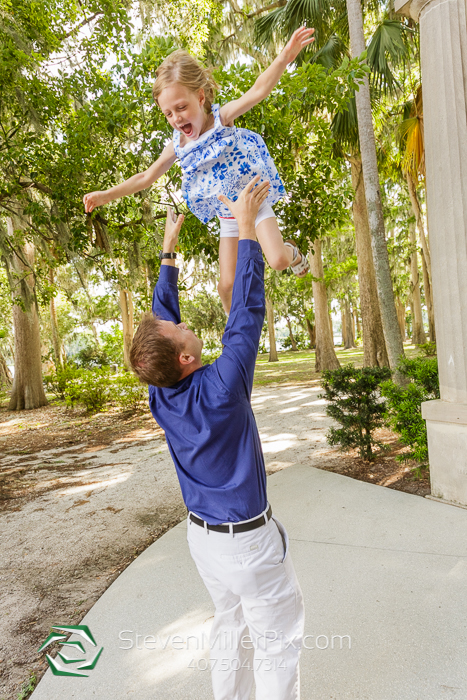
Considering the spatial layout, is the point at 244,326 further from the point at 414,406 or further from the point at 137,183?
the point at 414,406

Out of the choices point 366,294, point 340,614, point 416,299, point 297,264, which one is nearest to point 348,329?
point 416,299

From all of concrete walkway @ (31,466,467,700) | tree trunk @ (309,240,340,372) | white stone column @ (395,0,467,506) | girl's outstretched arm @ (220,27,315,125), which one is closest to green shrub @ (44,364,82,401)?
tree trunk @ (309,240,340,372)

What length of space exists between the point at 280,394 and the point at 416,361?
6.75 meters

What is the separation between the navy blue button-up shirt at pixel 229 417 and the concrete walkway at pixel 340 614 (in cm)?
104

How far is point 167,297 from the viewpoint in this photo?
197cm

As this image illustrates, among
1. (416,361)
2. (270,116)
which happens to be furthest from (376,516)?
(270,116)

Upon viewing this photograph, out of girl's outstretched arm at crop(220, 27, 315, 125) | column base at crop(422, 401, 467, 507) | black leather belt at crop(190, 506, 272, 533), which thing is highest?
girl's outstretched arm at crop(220, 27, 315, 125)

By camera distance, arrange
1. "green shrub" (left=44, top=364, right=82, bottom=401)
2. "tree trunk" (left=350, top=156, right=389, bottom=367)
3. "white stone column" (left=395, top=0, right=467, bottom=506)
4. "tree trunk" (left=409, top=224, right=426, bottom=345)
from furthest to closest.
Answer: "tree trunk" (left=409, top=224, right=426, bottom=345) → "green shrub" (left=44, top=364, right=82, bottom=401) → "tree trunk" (left=350, top=156, right=389, bottom=367) → "white stone column" (left=395, top=0, right=467, bottom=506)

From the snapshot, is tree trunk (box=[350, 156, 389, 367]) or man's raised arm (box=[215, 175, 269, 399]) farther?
tree trunk (box=[350, 156, 389, 367])

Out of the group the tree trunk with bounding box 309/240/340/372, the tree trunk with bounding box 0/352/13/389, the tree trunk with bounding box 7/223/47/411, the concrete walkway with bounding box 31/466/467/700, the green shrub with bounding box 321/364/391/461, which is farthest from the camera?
the tree trunk with bounding box 0/352/13/389

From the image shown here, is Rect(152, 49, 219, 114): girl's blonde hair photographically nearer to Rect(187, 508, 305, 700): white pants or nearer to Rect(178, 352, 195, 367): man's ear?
Rect(178, 352, 195, 367): man's ear

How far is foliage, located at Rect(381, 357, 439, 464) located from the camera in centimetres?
427

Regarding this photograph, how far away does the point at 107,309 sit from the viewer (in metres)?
28.3

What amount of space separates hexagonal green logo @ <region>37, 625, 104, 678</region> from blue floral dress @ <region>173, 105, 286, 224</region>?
2.24 meters
